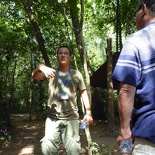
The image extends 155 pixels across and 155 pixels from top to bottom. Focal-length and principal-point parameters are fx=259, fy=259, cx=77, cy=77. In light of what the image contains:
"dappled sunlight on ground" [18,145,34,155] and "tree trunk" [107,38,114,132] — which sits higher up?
"tree trunk" [107,38,114,132]

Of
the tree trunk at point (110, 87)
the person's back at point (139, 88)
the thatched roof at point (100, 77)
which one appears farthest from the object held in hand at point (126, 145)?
the thatched roof at point (100, 77)

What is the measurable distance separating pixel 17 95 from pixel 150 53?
1906 centimetres

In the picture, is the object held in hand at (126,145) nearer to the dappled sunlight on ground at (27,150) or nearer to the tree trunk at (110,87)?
the dappled sunlight on ground at (27,150)

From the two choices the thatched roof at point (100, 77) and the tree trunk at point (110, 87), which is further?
the thatched roof at point (100, 77)

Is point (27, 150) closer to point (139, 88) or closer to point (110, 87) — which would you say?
point (110, 87)

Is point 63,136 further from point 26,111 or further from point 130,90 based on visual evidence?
point 26,111

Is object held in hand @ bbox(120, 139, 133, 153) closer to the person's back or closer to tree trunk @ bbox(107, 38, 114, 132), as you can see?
the person's back

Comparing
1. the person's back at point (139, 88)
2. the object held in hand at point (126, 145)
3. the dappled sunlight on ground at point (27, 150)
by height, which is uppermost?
the person's back at point (139, 88)

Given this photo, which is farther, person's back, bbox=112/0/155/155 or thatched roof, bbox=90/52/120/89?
thatched roof, bbox=90/52/120/89

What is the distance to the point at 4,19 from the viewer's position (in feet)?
39.2

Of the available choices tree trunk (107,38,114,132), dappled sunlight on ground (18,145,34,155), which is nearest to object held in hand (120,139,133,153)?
dappled sunlight on ground (18,145,34,155)

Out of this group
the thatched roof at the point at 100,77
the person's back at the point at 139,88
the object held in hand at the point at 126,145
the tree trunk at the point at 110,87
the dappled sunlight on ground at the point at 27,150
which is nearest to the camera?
the person's back at the point at 139,88

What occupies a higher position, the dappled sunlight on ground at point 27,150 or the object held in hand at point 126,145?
the object held in hand at point 126,145

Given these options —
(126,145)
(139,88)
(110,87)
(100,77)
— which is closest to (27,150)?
(110,87)
